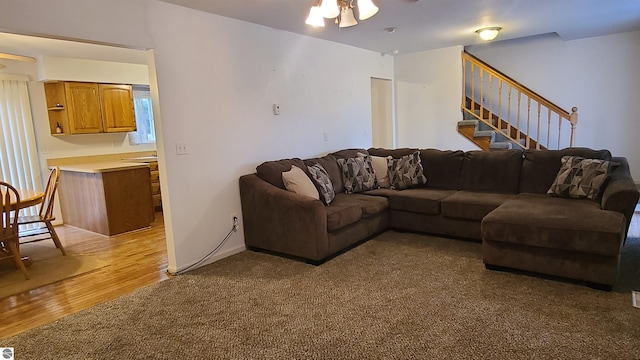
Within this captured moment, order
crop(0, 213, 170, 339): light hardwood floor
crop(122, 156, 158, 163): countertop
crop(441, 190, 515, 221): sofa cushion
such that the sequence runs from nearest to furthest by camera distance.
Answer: crop(0, 213, 170, 339): light hardwood floor → crop(441, 190, 515, 221): sofa cushion → crop(122, 156, 158, 163): countertop

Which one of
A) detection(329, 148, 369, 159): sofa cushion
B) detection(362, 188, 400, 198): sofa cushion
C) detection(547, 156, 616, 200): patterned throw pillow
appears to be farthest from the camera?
detection(329, 148, 369, 159): sofa cushion

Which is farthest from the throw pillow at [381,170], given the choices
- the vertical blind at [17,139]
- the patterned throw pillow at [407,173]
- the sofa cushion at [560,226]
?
the vertical blind at [17,139]

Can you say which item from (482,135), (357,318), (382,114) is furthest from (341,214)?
(382,114)

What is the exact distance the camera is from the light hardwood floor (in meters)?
2.70

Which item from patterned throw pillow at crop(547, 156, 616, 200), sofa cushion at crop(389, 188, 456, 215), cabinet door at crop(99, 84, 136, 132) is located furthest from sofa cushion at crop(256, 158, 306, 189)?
cabinet door at crop(99, 84, 136, 132)

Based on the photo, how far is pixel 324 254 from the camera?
3.38 metres

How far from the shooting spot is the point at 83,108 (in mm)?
5438

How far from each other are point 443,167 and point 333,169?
129 cm

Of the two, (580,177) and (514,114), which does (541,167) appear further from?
(514,114)

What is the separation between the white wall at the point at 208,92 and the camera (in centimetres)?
280

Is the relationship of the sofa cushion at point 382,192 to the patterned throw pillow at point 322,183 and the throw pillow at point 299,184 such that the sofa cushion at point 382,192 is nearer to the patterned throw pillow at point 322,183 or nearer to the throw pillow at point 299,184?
the patterned throw pillow at point 322,183

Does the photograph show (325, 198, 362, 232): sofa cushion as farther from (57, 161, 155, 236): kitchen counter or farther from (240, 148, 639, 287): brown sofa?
(57, 161, 155, 236): kitchen counter

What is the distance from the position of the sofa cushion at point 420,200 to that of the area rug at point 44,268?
3006 mm

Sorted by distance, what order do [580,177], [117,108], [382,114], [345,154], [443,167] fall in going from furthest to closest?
[382,114] → [117,108] → [345,154] → [443,167] → [580,177]
